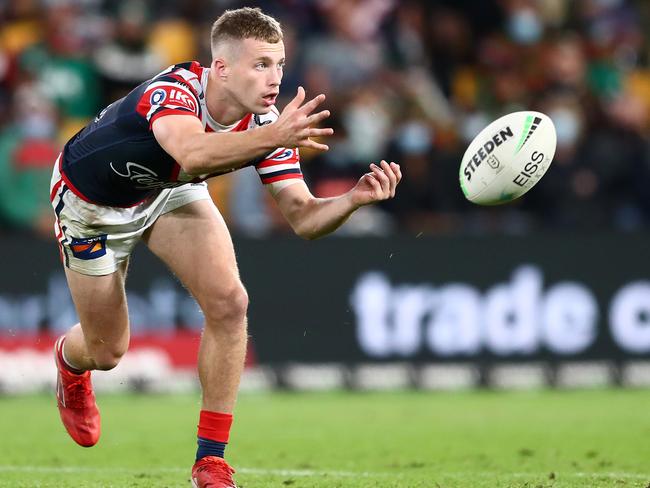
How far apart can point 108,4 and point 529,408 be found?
723 centimetres

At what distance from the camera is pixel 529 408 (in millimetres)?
11539

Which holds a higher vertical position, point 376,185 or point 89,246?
point 376,185

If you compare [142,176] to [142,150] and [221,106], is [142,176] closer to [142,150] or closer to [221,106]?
[142,150]

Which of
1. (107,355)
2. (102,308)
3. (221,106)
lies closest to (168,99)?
(221,106)

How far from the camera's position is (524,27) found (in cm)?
1622

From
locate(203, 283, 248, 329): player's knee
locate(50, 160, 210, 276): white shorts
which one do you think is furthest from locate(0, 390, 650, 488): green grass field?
locate(50, 160, 210, 276): white shorts

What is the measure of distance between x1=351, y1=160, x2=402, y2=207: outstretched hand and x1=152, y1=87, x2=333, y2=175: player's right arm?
0.56m

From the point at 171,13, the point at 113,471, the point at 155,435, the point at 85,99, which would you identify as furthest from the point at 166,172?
the point at 171,13

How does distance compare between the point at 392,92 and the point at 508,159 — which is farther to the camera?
the point at 392,92

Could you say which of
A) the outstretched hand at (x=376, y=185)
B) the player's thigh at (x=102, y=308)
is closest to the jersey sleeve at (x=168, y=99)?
the outstretched hand at (x=376, y=185)

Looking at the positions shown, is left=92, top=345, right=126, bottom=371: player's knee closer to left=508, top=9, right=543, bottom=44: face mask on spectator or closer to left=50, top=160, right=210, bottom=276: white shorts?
left=50, top=160, right=210, bottom=276: white shorts

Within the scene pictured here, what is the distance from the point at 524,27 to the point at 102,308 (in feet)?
33.3

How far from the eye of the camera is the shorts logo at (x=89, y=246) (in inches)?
282

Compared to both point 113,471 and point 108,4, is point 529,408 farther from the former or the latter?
point 108,4
